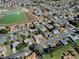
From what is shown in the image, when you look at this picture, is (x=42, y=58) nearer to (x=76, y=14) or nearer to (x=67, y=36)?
(x=67, y=36)

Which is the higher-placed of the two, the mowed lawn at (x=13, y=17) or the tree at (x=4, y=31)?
the tree at (x=4, y=31)

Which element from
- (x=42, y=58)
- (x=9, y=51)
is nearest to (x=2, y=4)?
(x=9, y=51)

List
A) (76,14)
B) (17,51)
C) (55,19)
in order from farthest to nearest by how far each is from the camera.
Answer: (76,14) < (55,19) < (17,51)

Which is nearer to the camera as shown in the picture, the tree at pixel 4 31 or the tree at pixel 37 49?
Result: the tree at pixel 37 49

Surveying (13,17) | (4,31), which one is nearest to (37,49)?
(4,31)

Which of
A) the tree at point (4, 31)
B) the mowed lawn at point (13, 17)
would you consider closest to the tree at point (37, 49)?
the tree at point (4, 31)

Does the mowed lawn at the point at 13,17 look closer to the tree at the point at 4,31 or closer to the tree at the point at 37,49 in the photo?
the tree at the point at 4,31

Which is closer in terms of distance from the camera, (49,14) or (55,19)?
(55,19)

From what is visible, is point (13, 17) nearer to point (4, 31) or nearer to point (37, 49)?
point (4, 31)

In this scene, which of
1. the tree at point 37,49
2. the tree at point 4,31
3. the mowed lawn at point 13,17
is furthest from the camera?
the mowed lawn at point 13,17
